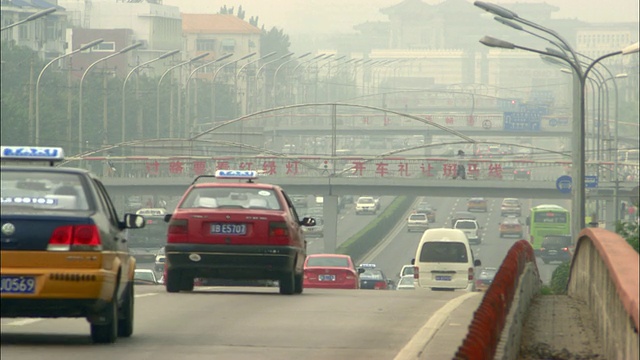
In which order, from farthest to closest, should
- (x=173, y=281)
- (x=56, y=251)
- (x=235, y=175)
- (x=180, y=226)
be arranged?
1. (x=235, y=175)
2. (x=173, y=281)
3. (x=180, y=226)
4. (x=56, y=251)

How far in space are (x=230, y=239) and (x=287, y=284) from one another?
115cm

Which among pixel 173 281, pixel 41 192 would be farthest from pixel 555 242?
pixel 41 192

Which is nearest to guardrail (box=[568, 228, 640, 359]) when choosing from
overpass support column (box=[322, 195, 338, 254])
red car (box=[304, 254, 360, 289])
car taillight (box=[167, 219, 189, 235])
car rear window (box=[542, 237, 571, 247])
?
car taillight (box=[167, 219, 189, 235])

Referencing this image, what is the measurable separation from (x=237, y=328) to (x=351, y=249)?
266 feet

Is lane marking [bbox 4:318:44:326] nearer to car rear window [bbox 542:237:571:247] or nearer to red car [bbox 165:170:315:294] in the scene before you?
red car [bbox 165:170:315:294]

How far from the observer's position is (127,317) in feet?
47.2

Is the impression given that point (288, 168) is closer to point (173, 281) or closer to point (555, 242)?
point (555, 242)

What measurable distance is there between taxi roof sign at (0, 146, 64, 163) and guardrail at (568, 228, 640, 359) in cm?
441

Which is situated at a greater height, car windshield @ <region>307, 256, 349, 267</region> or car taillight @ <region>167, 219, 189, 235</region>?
car taillight @ <region>167, 219, 189, 235</region>

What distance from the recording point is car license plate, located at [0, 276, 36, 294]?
1261cm

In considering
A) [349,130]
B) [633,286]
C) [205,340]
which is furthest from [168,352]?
[349,130]

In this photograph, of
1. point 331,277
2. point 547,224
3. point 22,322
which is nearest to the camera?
point 22,322

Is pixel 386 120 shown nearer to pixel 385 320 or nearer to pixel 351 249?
pixel 351 249

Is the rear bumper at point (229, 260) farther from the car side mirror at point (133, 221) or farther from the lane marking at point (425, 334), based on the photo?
the car side mirror at point (133, 221)
